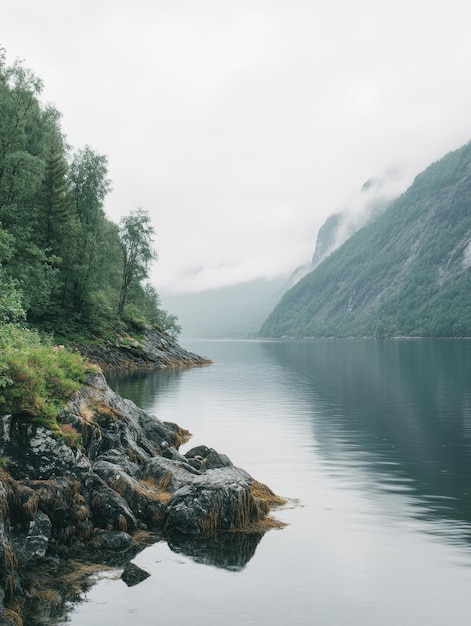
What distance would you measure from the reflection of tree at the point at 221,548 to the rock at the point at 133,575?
178 centimetres

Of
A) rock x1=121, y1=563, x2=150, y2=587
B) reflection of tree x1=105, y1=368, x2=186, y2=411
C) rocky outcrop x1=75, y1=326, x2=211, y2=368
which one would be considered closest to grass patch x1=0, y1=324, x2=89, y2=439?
rock x1=121, y1=563, x2=150, y2=587

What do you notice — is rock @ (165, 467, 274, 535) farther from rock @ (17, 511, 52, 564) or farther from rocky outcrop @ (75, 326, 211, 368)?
rocky outcrop @ (75, 326, 211, 368)

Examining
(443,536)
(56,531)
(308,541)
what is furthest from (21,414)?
(443,536)

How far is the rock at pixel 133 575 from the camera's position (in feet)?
50.9

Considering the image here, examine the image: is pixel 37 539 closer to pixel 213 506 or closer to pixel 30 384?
pixel 30 384

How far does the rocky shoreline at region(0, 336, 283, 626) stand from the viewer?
15.1m

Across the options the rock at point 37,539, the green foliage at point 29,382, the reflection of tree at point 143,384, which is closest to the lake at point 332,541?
the rock at point 37,539

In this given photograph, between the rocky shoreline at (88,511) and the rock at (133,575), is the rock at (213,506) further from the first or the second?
the rock at (133,575)

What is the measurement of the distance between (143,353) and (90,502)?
75279 mm

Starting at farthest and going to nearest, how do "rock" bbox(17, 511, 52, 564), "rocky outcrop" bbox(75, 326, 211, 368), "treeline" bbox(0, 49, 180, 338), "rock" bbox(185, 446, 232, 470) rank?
"rocky outcrop" bbox(75, 326, 211, 368) < "treeline" bbox(0, 49, 180, 338) < "rock" bbox(185, 446, 232, 470) < "rock" bbox(17, 511, 52, 564)

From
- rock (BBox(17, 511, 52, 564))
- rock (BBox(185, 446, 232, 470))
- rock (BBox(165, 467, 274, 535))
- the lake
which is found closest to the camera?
the lake

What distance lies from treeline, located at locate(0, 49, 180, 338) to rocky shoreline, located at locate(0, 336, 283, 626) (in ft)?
A: 73.5

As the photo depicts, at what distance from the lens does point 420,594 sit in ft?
49.1

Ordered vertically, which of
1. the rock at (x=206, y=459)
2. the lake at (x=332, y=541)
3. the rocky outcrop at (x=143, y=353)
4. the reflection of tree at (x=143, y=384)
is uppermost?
the rocky outcrop at (x=143, y=353)
